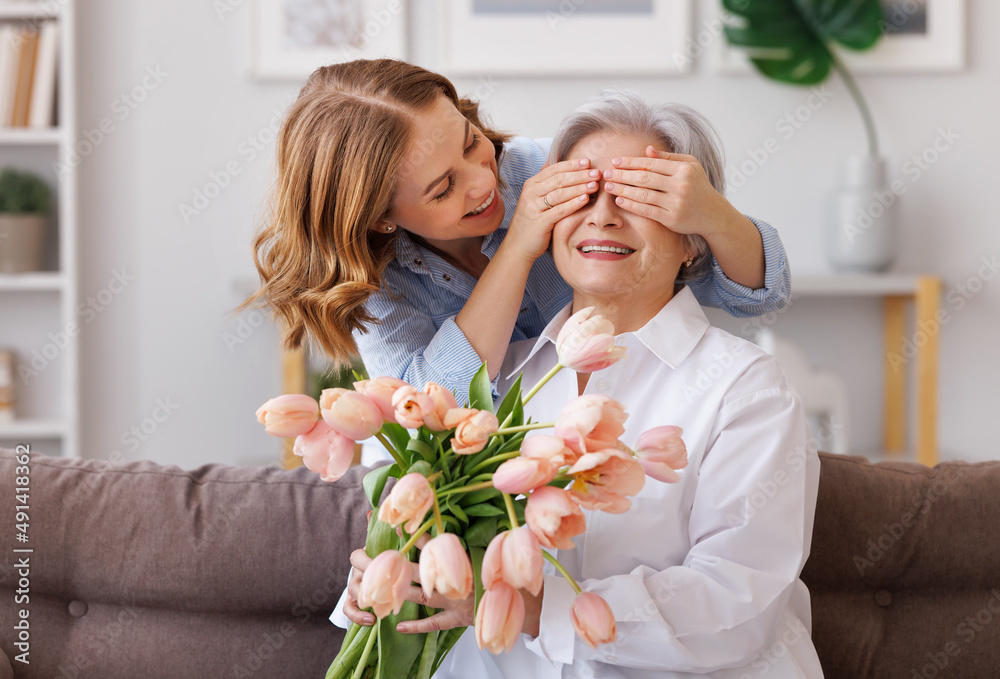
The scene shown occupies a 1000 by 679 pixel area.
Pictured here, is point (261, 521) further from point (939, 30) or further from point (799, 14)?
point (939, 30)

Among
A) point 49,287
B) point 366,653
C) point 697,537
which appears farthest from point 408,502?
point 49,287

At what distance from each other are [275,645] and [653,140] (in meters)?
1.07

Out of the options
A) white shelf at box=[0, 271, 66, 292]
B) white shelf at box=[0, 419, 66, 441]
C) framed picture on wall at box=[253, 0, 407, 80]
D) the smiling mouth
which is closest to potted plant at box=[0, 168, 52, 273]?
white shelf at box=[0, 271, 66, 292]

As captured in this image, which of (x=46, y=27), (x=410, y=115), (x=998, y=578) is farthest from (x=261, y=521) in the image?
(x=46, y=27)

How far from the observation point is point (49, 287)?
2.96 m

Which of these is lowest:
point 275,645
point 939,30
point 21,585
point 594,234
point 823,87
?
point 275,645

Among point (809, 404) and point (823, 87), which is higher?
point (823, 87)

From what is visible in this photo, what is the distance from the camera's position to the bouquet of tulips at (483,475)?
803 millimetres

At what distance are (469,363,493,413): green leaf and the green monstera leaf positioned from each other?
240 cm

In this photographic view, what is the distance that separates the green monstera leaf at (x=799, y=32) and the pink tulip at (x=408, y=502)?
102 inches

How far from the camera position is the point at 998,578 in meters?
1.43

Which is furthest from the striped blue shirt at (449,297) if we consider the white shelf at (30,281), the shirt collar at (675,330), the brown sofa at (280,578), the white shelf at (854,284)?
the white shelf at (30,281)

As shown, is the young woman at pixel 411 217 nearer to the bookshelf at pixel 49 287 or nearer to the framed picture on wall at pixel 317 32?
the framed picture on wall at pixel 317 32

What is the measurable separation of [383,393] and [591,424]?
0.23m
